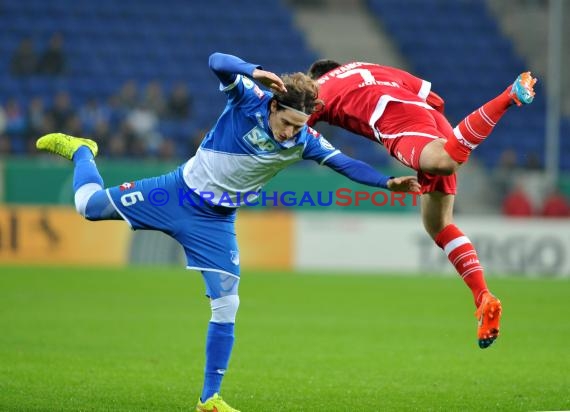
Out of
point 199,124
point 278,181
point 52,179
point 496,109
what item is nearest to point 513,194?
point 278,181

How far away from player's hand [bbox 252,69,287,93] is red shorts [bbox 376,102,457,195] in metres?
1.56

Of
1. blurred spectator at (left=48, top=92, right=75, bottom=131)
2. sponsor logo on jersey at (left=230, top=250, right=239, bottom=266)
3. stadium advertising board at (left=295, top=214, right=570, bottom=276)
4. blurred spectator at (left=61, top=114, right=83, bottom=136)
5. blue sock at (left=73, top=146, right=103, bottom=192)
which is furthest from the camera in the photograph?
blurred spectator at (left=48, top=92, right=75, bottom=131)

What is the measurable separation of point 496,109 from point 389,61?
893 inches

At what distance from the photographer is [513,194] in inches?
915

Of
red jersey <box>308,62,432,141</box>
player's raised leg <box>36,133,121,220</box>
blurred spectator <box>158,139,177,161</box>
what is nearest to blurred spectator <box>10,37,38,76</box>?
blurred spectator <box>158,139,177,161</box>

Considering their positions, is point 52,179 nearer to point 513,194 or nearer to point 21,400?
point 513,194

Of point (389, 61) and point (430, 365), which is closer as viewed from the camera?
point (430, 365)

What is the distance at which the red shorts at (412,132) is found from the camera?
8.14m

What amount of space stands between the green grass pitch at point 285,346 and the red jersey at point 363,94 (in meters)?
2.25

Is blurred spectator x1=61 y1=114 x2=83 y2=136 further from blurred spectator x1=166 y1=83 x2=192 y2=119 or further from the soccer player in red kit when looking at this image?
the soccer player in red kit

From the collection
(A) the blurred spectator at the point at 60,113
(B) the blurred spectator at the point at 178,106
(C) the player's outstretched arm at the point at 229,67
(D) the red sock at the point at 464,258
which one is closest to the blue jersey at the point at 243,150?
(C) the player's outstretched arm at the point at 229,67

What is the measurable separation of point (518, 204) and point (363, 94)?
15087 millimetres

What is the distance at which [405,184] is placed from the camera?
7.32 m

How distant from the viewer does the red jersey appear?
8596 mm
